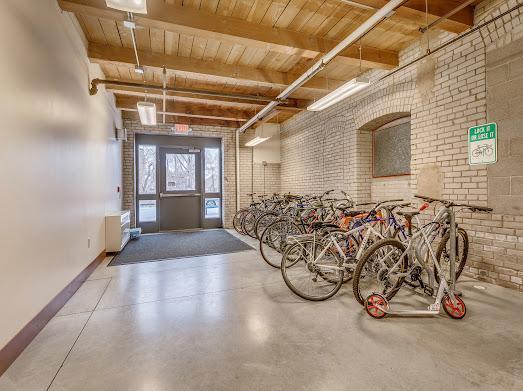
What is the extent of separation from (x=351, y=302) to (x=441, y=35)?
3.46 meters

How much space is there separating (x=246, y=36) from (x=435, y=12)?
2.05 metres

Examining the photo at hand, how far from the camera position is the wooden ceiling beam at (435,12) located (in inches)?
108

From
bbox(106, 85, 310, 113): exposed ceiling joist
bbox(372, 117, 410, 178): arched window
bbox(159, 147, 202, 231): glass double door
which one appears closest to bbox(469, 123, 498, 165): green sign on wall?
bbox(372, 117, 410, 178): arched window

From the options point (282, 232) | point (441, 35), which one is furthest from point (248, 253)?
point (441, 35)

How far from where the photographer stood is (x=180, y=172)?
7.27 meters

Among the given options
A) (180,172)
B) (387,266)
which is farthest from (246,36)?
(180,172)

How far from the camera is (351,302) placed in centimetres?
256

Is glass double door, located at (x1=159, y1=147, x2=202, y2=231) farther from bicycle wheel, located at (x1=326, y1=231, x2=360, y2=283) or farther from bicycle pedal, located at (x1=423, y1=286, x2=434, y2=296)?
bicycle pedal, located at (x1=423, y1=286, x2=434, y2=296)

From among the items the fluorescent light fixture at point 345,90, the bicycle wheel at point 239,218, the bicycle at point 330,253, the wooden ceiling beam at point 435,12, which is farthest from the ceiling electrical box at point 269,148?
the bicycle at point 330,253

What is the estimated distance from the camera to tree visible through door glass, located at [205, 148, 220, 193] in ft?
24.8

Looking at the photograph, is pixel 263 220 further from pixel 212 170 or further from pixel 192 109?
pixel 192 109

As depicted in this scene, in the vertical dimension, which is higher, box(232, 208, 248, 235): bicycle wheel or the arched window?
the arched window

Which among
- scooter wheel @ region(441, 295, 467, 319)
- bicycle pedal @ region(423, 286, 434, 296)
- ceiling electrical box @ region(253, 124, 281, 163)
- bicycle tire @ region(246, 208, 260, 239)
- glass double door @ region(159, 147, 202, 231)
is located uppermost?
ceiling electrical box @ region(253, 124, 281, 163)

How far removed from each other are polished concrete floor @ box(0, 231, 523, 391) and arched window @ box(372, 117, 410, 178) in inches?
80.7
